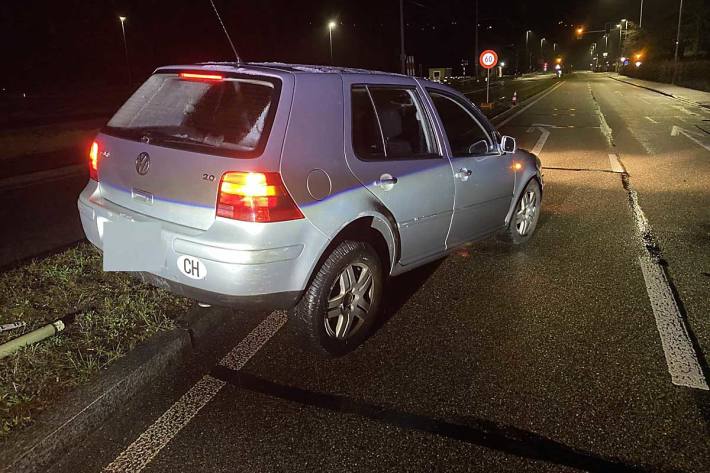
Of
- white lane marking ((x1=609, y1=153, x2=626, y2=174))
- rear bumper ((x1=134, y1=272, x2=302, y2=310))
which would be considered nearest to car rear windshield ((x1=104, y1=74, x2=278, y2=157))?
rear bumper ((x1=134, y1=272, x2=302, y2=310))

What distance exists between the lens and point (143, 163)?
317 centimetres

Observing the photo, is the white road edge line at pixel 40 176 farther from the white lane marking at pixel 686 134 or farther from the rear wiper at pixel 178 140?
the white lane marking at pixel 686 134

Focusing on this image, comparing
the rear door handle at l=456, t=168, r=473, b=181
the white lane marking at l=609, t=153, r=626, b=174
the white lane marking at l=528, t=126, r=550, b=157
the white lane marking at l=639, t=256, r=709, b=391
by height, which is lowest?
the white lane marking at l=609, t=153, r=626, b=174

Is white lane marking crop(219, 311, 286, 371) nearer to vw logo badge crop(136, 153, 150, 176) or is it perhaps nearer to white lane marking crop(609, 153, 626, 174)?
vw logo badge crop(136, 153, 150, 176)

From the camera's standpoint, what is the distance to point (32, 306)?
3.82 meters

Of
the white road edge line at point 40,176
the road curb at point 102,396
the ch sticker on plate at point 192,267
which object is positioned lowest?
the road curb at point 102,396

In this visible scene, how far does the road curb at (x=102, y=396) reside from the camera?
2.44 meters

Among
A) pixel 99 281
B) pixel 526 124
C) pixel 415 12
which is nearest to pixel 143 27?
pixel 415 12

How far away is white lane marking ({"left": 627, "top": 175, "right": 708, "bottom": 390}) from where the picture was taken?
322cm

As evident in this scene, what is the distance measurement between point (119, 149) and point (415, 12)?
8664 centimetres

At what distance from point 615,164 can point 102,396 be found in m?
10.2

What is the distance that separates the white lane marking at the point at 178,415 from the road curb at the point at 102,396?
247 mm

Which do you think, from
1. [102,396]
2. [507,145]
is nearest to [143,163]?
[102,396]

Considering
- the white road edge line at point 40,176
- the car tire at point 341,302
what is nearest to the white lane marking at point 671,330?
the car tire at point 341,302
